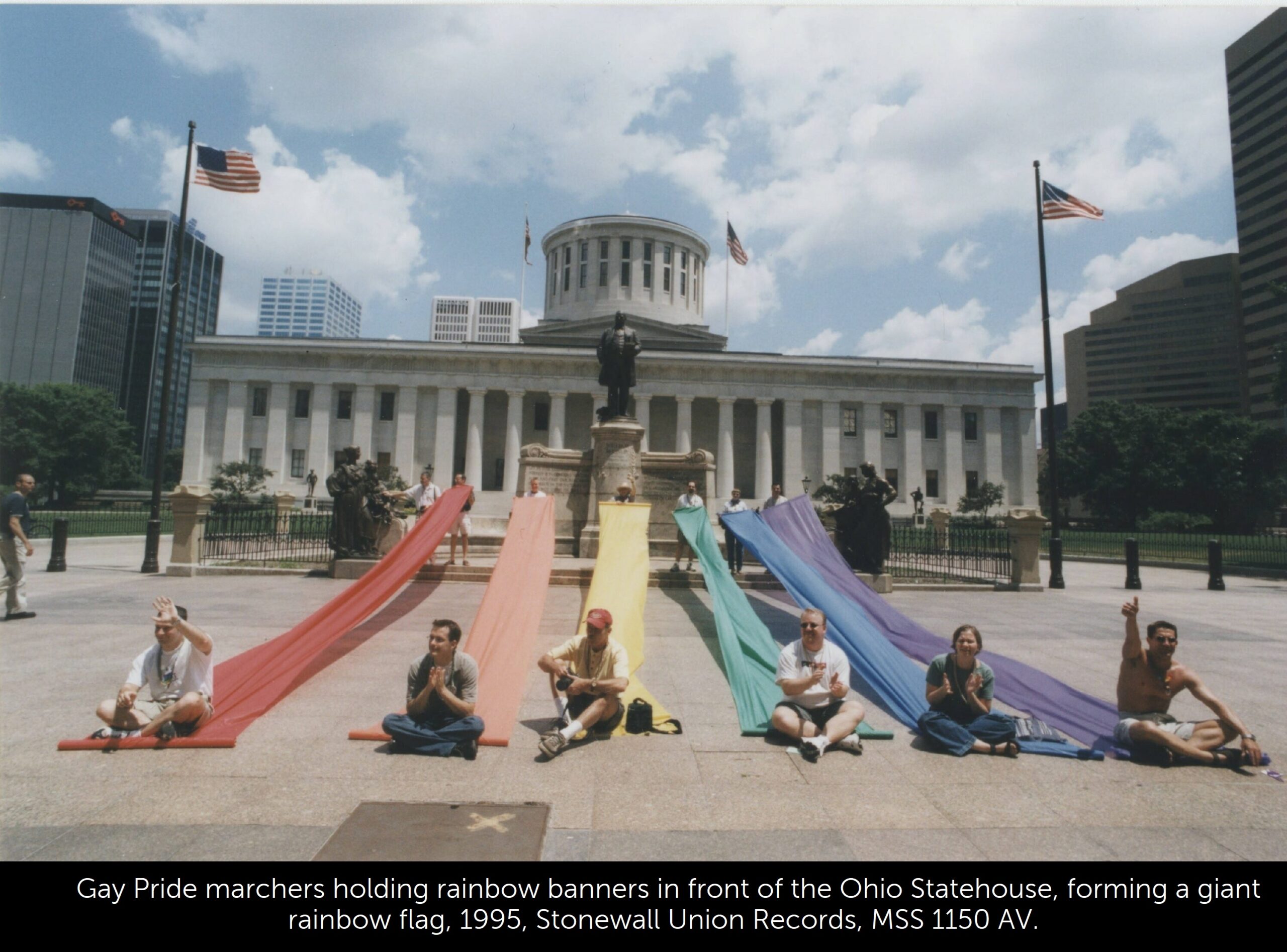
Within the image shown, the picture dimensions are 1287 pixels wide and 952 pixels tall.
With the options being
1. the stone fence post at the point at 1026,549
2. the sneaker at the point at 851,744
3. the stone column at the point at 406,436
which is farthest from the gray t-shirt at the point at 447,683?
the stone column at the point at 406,436

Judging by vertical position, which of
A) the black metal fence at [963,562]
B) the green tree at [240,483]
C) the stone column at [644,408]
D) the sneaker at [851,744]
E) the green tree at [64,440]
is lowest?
the sneaker at [851,744]

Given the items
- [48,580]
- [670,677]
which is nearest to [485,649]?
[670,677]

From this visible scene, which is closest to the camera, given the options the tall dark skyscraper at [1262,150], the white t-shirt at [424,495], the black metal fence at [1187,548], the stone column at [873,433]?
the white t-shirt at [424,495]

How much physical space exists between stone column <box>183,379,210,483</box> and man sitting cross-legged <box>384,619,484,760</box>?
62.1 m

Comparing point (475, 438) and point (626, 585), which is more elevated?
point (475, 438)

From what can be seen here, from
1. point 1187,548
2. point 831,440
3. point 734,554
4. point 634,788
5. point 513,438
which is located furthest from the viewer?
point 831,440

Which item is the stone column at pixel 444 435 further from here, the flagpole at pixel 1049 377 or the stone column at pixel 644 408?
the flagpole at pixel 1049 377

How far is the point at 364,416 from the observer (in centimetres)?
5828

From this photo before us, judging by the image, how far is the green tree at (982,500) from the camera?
49.5 m

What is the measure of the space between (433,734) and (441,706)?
21 centimetres

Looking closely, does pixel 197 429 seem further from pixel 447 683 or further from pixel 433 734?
pixel 433 734

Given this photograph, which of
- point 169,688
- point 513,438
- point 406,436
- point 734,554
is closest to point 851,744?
point 169,688

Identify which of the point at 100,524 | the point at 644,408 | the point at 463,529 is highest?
the point at 644,408

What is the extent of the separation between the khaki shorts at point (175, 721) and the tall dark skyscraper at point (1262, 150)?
32.9 m
